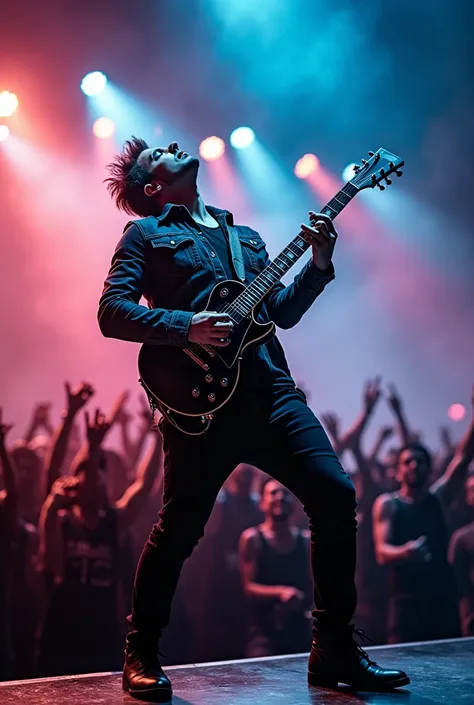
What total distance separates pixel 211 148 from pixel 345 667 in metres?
5.25

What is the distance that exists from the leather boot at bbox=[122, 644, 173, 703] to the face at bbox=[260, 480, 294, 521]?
9.53ft

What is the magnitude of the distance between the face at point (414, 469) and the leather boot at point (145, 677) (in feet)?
10.9

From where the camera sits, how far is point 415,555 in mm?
4980

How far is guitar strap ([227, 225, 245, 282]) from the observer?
2.33 m

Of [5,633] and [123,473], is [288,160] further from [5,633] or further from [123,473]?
[5,633]

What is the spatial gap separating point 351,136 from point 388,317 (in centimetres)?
170

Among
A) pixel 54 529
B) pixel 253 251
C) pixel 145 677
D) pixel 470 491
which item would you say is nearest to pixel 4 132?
pixel 54 529

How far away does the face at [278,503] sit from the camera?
4996 mm

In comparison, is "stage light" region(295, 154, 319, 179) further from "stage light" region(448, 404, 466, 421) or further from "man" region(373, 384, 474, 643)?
"man" region(373, 384, 474, 643)

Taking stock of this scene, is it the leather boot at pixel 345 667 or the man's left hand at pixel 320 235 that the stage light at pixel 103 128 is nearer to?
the man's left hand at pixel 320 235

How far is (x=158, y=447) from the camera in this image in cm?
486

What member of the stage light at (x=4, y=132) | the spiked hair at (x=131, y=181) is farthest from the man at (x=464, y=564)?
the stage light at (x=4, y=132)

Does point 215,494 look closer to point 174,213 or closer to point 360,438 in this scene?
point 174,213

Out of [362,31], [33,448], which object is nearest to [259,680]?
[33,448]
